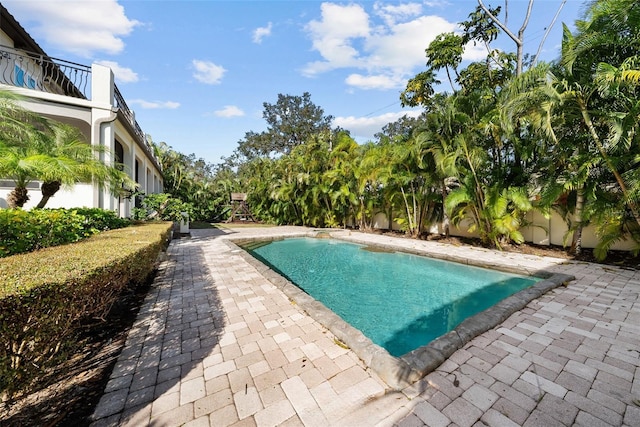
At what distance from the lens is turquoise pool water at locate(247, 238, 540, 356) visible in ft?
13.5

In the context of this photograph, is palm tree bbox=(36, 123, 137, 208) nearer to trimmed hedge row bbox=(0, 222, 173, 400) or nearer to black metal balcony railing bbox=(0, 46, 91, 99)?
trimmed hedge row bbox=(0, 222, 173, 400)

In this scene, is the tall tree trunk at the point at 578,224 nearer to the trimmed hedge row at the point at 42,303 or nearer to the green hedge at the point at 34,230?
the trimmed hedge row at the point at 42,303

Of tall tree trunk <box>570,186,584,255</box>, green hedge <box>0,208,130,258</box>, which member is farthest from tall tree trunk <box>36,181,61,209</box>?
tall tree trunk <box>570,186,584,255</box>

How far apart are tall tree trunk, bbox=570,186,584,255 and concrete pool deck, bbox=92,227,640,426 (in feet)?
12.5

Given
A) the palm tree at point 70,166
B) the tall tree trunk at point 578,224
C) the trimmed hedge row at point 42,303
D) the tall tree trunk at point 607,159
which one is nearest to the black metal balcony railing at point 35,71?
the palm tree at point 70,166

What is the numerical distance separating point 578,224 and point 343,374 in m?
8.34

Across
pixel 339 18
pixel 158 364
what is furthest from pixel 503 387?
pixel 339 18

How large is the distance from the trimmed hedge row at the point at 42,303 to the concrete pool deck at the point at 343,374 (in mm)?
573

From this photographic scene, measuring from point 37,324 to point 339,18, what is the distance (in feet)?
44.6

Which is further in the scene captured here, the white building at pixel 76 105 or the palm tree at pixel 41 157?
the white building at pixel 76 105

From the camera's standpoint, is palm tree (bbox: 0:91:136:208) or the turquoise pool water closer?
palm tree (bbox: 0:91:136:208)

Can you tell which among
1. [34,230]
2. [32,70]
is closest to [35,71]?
[32,70]

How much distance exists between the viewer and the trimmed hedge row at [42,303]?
1.70 m

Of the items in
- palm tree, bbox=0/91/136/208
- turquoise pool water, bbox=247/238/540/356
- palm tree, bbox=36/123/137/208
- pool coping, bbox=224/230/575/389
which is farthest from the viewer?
turquoise pool water, bbox=247/238/540/356
